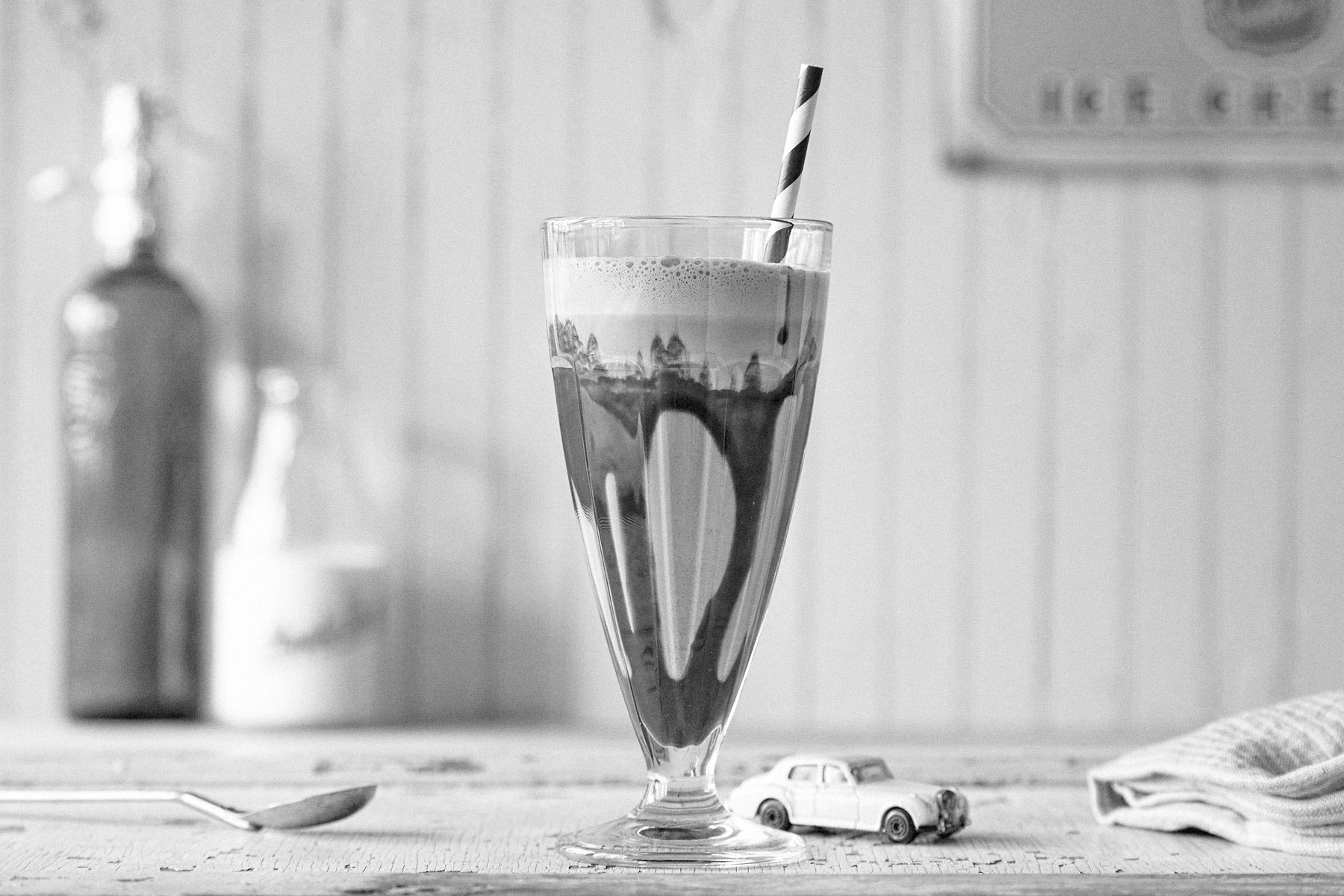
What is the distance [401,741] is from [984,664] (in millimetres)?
578

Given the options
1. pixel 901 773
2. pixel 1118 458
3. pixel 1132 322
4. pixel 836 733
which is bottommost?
pixel 836 733

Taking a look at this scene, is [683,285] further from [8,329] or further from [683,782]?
[8,329]

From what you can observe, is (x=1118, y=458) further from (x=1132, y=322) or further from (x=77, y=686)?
(x=77, y=686)

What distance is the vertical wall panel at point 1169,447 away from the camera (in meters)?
1.50

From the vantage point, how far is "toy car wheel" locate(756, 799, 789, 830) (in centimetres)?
61

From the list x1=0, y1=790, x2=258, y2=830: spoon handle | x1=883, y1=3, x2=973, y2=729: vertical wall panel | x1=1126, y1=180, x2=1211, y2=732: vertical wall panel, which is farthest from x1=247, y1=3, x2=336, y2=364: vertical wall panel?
x1=0, y1=790, x2=258, y2=830: spoon handle

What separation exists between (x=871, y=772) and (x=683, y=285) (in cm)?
23

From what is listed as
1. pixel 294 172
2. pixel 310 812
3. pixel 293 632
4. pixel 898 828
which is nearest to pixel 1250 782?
pixel 898 828

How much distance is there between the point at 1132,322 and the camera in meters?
1.50

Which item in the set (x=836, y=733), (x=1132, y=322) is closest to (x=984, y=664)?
(x=836, y=733)

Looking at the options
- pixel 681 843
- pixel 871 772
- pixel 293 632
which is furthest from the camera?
pixel 293 632

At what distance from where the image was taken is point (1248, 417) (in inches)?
59.5

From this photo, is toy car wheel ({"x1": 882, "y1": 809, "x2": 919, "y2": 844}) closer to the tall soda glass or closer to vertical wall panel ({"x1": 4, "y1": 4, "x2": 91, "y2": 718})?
the tall soda glass

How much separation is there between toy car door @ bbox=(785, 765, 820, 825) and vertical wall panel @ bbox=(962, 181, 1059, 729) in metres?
0.91
